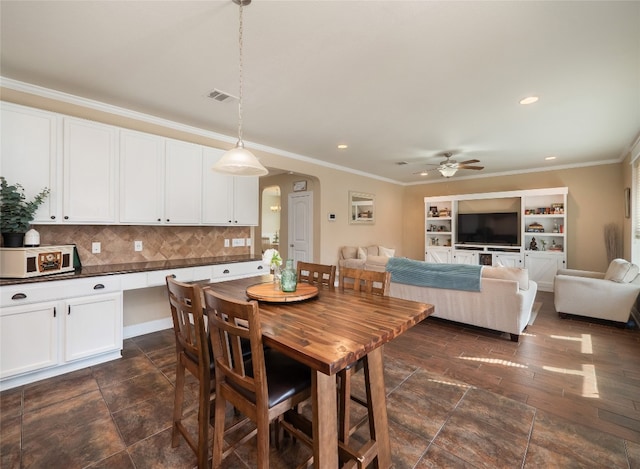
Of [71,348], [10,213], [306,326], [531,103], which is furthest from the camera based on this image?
[531,103]

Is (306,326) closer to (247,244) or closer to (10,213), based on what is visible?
(10,213)

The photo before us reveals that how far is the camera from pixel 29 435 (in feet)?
5.97

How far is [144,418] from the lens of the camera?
6.52 ft

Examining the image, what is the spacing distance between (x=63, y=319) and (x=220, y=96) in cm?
251

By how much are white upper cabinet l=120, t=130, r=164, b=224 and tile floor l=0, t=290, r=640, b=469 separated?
1612mm

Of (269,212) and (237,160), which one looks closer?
(237,160)

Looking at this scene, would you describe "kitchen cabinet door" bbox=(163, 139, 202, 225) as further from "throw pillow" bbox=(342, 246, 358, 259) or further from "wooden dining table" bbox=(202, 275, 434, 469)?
"throw pillow" bbox=(342, 246, 358, 259)

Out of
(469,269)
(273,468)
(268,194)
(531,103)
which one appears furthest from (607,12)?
(268,194)

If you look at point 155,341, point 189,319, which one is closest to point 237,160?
point 189,319

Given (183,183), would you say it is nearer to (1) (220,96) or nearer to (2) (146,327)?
(1) (220,96)

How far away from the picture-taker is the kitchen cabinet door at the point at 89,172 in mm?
2723

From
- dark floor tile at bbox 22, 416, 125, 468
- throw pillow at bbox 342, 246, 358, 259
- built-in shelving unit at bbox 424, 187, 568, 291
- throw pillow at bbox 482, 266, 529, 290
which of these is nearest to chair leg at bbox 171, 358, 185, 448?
dark floor tile at bbox 22, 416, 125, 468

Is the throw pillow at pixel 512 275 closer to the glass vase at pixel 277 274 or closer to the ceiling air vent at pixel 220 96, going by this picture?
the glass vase at pixel 277 274

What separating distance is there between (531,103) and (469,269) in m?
1.95
